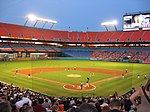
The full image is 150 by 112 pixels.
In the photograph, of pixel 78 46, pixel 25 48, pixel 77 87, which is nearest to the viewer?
pixel 77 87

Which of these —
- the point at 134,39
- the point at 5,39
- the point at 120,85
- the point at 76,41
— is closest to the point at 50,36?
the point at 76,41

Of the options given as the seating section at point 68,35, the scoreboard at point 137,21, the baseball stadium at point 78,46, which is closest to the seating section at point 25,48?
the baseball stadium at point 78,46

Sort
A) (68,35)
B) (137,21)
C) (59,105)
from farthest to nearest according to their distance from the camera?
(68,35), (137,21), (59,105)

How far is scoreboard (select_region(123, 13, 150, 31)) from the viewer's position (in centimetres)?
6184

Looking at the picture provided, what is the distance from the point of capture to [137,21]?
6316 centimetres

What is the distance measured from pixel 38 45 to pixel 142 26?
119 ft

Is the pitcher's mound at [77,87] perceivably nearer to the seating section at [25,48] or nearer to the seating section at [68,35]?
the seating section at [25,48]

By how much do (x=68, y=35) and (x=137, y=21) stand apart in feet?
101

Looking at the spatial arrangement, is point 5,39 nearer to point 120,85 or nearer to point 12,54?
point 12,54

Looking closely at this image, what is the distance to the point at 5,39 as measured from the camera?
201 feet

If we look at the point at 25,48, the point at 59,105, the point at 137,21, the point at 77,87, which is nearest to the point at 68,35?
the point at 25,48

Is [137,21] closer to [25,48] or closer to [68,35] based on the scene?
[68,35]

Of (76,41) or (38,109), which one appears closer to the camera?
(38,109)

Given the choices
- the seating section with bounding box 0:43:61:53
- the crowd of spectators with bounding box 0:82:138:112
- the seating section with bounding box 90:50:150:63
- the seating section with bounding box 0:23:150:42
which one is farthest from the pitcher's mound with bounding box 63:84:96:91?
the seating section with bounding box 0:23:150:42
